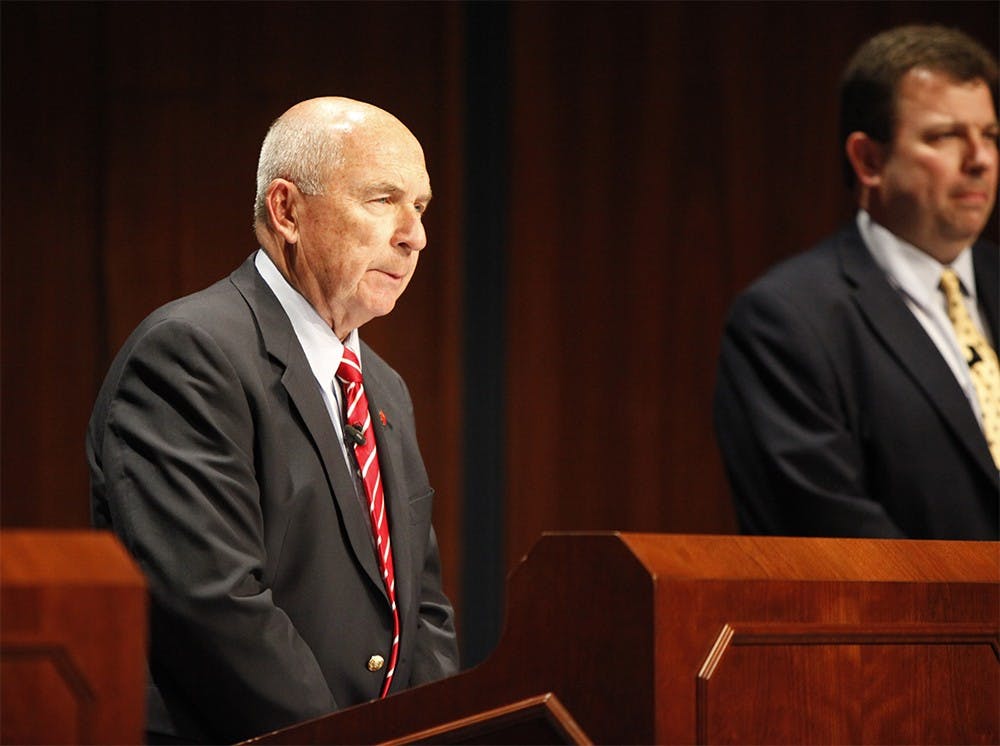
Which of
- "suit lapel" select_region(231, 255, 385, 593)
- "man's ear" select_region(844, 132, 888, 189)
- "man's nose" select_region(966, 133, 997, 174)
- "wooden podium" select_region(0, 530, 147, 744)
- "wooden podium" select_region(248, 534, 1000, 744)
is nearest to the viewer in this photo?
"wooden podium" select_region(0, 530, 147, 744)

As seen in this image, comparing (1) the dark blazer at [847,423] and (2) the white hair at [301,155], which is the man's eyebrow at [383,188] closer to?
(2) the white hair at [301,155]

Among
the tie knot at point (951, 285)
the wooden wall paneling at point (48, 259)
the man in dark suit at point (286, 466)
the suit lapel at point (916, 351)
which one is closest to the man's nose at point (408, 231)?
the man in dark suit at point (286, 466)

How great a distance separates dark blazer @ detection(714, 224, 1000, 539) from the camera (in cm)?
272

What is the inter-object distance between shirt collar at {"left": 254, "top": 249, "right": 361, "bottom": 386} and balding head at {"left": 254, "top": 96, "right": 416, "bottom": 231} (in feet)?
0.29

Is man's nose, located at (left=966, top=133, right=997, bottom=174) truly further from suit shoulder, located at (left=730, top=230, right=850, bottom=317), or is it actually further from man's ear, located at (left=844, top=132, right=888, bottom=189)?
suit shoulder, located at (left=730, top=230, right=850, bottom=317)

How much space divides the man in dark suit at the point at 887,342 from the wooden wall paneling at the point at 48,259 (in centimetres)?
157

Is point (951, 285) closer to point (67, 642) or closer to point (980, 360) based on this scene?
point (980, 360)

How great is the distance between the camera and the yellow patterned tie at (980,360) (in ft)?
9.36

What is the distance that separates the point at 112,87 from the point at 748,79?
1.71 metres

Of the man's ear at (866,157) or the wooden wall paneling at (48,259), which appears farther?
the wooden wall paneling at (48,259)

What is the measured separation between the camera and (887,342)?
Result: 2828 mm

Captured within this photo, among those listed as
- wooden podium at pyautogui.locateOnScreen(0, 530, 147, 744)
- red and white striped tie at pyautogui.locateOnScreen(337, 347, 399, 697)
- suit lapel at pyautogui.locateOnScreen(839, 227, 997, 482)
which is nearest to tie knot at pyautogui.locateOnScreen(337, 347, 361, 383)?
red and white striped tie at pyautogui.locateOnScreen(337, 347, 399, 697)

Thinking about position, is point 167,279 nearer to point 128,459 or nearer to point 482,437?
point 482,437

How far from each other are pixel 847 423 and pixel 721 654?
1.39 meters
